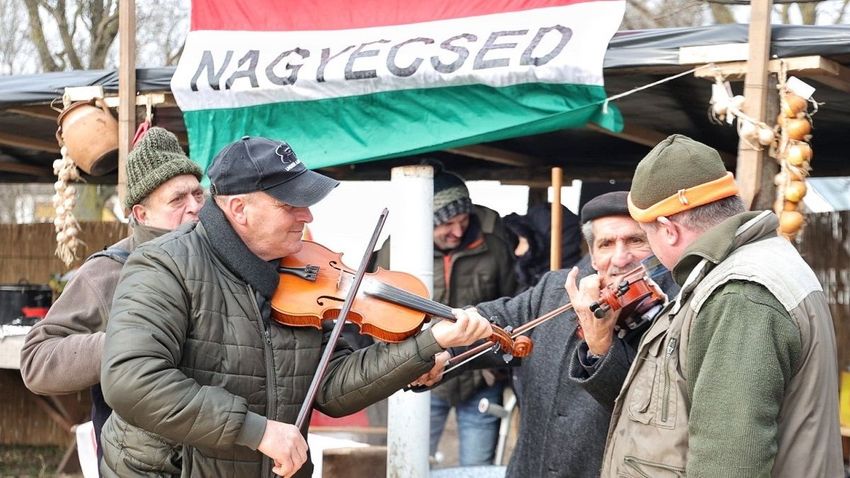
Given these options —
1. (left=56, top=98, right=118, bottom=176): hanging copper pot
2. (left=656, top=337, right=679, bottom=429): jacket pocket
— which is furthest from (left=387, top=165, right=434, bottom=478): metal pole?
(left=656, top=337, right=679, bottom=429): jacket pocket

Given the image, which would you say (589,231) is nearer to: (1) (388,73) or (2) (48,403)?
(1) (388,73)

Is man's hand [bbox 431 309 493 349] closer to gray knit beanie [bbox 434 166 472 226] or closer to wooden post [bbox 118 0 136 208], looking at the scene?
gray knit beanie [bbox 434 166 472 226]

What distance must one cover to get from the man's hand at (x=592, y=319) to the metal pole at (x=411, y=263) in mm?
1639

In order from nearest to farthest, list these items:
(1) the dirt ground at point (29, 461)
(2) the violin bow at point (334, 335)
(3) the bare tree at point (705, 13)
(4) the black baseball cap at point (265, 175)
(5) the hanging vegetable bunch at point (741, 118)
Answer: (2) the violin bow at point (334, 335) < (4) the black baseball cap at point (265, 175) < (5) the hanging vegetable bunch at point (741, 118) < (1) the dirt ground at point (29, 461) < (3) the bare tree at point (705, 13)

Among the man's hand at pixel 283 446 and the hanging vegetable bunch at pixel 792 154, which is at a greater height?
the hanging vegetable bunch at pixel 792 154

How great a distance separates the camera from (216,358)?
254 cm

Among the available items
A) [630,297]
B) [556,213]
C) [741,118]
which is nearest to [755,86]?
[741,118]

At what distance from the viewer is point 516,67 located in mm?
4195

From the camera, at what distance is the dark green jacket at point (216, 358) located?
2.36 meters

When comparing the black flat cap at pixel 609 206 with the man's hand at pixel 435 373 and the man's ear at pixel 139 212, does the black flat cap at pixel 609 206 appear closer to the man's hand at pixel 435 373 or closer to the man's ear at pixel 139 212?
the man's hand at pixel 435 373

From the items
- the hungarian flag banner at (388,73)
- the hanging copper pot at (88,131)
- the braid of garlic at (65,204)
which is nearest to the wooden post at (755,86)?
the hungarian flag banner at (388,73)

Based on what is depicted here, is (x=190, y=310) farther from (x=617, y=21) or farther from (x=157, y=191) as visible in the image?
(x=617, y=21)

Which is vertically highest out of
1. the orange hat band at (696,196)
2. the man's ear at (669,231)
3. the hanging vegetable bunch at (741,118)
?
the hanging vegetable bunch at (741,118)

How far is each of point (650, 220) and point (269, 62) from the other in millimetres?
2866
